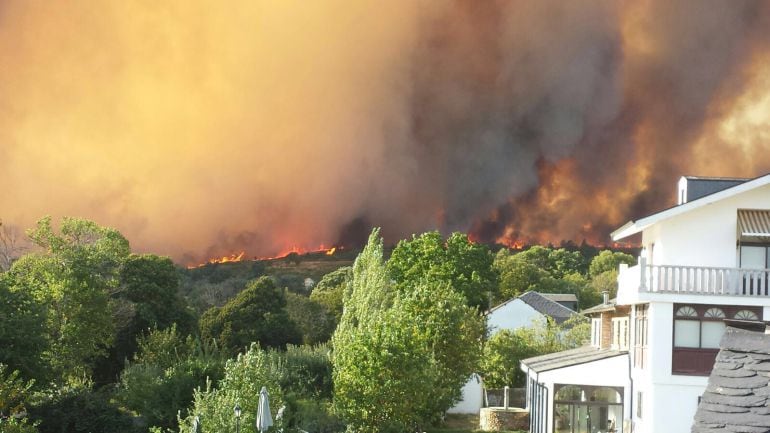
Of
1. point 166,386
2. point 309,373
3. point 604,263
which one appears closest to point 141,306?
point 309,373

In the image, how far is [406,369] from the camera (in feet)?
139

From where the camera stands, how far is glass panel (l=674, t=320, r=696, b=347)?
117 ft

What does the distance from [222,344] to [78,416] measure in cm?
2318

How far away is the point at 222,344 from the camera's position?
2601 inches

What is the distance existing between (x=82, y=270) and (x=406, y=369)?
20581 mm

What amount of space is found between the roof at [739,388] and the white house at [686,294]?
87.6 feet

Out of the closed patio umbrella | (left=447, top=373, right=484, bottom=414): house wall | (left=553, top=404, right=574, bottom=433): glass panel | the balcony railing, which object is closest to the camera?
the closed patio umbrella

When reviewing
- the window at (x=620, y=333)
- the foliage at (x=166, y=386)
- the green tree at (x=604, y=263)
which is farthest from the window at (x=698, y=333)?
the green tree at (x=604, y=263)

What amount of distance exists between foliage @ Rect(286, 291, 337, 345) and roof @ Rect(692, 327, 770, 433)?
70935mm

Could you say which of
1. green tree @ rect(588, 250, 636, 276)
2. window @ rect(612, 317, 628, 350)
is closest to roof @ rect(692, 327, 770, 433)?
window @ rect(612, 317, 628, 350)

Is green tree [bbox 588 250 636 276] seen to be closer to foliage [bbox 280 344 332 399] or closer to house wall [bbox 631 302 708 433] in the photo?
foliage [bbox 280 344 332 399]

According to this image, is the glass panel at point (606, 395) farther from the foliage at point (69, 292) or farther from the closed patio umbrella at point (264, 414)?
the foliage at point (69, 292)

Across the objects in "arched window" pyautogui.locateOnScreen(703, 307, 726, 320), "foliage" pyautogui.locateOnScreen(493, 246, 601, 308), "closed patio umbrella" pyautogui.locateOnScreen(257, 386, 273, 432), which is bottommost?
"closed patio umbrella" pyautogui.locateOnScreen(257, 386, 273, 432)

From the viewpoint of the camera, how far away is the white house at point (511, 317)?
58906 millimetres
